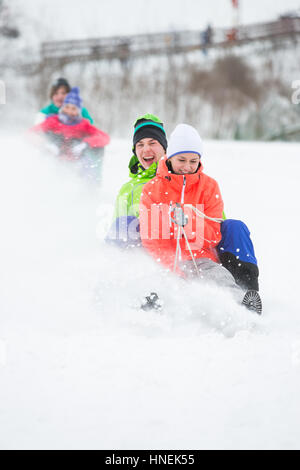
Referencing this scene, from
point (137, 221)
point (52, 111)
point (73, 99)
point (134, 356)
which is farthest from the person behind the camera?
point (52, 111)

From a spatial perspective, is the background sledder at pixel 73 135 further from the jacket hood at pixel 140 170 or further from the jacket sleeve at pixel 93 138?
the jacket hood at pixel 140 170

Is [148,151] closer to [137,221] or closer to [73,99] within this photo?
[137,221]

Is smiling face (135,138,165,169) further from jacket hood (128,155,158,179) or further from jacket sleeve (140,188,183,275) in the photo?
jacket sleeve (140,188,183,275)

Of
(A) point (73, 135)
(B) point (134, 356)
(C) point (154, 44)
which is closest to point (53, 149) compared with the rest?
(A) point (73, 135)

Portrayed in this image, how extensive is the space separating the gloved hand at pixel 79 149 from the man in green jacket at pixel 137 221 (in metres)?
1.60

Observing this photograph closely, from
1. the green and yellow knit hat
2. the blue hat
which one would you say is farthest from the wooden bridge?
the green and yellow knit hat

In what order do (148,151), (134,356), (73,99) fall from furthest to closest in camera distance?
1. (73,99)
2. (148,151)
3. (134,356)

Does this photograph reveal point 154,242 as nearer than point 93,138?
Yes

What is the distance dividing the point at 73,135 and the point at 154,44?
1256 centimetres

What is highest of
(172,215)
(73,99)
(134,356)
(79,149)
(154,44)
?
(154,44)

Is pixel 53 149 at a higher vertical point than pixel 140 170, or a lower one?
higher

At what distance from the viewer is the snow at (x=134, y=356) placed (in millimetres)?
1115

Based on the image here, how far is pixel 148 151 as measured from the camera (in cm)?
242
